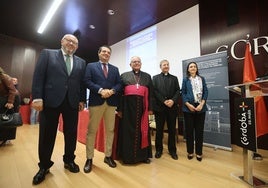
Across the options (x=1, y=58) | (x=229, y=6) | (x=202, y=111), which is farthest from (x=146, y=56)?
(x=1, y=58)

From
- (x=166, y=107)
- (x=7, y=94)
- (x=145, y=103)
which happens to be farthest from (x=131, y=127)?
(x=7, y=94)

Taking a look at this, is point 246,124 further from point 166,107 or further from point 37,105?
point 37,105

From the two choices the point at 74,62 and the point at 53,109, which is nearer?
the point at 53,109

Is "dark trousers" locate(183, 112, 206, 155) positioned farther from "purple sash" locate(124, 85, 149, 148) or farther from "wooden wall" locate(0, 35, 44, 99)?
"wooden wall" locate(0, 35, 44, 99)

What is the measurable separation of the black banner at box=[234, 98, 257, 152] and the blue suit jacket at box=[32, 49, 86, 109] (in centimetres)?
A: 172

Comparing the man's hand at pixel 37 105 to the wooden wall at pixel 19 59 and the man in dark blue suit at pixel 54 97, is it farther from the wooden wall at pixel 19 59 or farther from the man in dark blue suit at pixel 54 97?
the wooden wall at pixel 19 59

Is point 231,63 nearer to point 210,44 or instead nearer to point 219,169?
point 210,44

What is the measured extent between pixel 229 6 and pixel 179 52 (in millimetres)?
1345

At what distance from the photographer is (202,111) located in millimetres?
2354

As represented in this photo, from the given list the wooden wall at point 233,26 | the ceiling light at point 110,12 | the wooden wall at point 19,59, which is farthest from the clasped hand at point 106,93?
the wooden wall at point 19,59

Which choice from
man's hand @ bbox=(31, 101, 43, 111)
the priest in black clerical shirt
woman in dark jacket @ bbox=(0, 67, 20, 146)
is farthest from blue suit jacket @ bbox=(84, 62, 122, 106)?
woman in dark jacket @ bbox=(0, 67, 20, 146)

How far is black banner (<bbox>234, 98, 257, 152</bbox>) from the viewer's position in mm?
1536

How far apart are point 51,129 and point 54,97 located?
35cm

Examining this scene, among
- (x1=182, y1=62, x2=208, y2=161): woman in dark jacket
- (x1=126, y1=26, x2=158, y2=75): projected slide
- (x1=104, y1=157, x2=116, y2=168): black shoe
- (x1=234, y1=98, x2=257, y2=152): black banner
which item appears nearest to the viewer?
(x1=234, y1=98, x2=257, y2=152): black banner
